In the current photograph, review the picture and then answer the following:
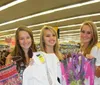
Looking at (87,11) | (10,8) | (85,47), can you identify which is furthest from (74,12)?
(85,47)

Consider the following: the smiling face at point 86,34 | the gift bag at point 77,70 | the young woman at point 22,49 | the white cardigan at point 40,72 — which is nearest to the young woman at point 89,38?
the smiling face at point 86,34

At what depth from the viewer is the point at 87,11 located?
11.1 metres

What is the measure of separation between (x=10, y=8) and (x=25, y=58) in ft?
27.8

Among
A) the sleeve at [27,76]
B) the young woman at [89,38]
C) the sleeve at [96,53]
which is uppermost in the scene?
the young woman at [89,38]

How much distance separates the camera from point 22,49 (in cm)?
275

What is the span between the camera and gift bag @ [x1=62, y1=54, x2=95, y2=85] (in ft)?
7.54

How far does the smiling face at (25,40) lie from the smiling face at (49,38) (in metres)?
0.18

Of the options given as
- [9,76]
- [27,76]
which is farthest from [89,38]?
[9,76]

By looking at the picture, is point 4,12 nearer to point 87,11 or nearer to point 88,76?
point 87,11

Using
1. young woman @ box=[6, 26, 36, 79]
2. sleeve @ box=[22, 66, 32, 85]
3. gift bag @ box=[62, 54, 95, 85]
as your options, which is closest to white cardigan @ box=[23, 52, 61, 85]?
sleeve @ box=[22, 66, 32, 85]

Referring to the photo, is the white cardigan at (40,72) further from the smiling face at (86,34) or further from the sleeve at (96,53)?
the smiling face at (86,34)

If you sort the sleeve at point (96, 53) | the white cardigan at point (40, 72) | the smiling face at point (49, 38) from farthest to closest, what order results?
1. the smiling face at point (49, 38)
2. the sleeve at point (96, 53)
3. the white cardigan at point (40, 72)

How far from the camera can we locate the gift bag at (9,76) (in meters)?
2.34

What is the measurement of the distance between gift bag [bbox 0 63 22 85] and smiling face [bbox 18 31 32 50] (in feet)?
1.18
